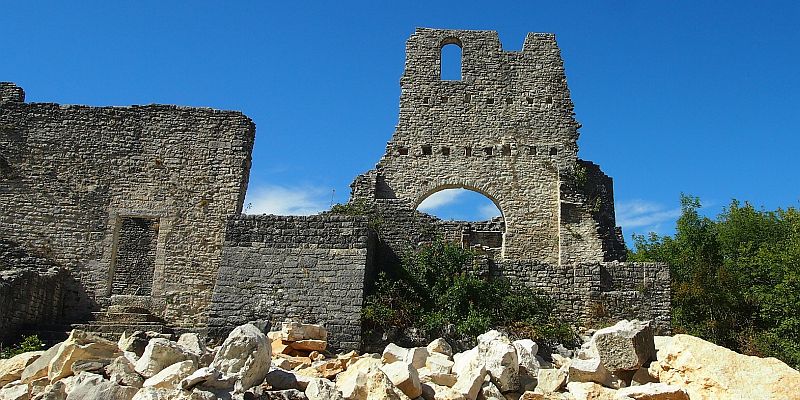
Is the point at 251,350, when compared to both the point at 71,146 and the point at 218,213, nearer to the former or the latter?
the point at 218,213

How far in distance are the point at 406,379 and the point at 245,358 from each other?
1587 mm

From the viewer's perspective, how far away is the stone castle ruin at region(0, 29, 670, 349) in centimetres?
1063

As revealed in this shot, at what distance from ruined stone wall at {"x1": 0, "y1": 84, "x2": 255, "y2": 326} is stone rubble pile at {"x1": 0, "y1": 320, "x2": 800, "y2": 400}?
5676 mm

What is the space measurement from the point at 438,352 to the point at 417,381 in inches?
81.6

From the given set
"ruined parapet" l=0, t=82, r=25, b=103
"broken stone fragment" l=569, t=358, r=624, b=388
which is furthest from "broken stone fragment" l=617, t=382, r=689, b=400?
"ruined parapet" l=0, t=82, r=25, b=103

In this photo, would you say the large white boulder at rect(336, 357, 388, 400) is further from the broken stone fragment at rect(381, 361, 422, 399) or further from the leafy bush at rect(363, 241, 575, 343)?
the leafy bush at rect(363, 241, 575, 343)

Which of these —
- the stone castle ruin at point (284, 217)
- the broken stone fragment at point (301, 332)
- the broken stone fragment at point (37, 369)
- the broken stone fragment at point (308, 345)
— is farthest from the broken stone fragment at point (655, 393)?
the broken stone fragment at point (37, 369)

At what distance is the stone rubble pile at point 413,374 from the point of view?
19.9ft

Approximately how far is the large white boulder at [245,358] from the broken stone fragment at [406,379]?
1.22m

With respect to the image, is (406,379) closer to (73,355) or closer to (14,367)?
(73,355)

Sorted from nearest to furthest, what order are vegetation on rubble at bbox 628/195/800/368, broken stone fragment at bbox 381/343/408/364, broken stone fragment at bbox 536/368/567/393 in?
broken stone fragment at bbox 536/368/567/393
broken stone fragment at bbox 381/343/408/364
vegetation on rubble at bbox 628/195/800/368

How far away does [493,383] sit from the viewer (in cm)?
688

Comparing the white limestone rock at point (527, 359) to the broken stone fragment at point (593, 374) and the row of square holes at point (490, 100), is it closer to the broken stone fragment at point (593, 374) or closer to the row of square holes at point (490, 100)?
the broken stone fragment at point (593, 374)

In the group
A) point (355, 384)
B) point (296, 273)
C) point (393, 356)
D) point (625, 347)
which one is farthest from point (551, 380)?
point (296, 273)
